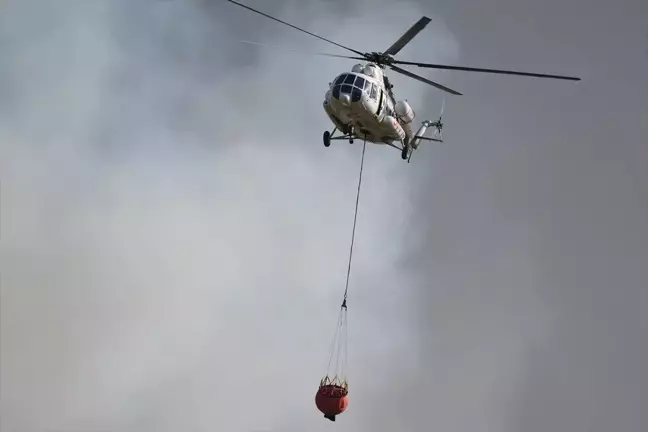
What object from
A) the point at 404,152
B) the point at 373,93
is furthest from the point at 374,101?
the point at 404,152

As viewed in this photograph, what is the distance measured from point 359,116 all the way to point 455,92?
3920 mm

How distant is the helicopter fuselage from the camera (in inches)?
938

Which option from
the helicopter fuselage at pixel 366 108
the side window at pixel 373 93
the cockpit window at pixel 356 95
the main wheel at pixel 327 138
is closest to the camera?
the cockpit window at pixel 356 95

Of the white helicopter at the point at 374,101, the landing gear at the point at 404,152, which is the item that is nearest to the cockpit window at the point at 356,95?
the white helicopter at the point at 374,101

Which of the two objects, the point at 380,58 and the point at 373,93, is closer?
the point at 373,93

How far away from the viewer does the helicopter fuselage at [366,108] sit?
23812 millimetres

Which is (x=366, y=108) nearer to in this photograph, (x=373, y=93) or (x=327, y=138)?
(x=373, y=93)

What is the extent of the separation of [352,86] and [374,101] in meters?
1.24

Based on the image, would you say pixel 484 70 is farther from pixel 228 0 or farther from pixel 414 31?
pixel 228 0

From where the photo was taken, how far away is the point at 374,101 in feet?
80.2

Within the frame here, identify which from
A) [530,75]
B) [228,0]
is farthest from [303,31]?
[530,75]

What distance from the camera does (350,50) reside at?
2417 centimetres

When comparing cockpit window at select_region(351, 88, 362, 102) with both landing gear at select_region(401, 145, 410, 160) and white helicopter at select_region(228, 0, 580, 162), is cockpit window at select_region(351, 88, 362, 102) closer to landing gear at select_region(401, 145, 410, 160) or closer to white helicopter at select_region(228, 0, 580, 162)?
white helicopter at select_region(228, 0, 580, 162)

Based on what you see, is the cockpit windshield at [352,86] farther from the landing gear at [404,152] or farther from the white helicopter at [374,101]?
the landing gear at [404,152]
